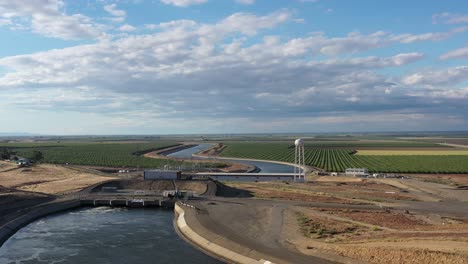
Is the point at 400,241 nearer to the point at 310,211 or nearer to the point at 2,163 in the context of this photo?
the point at 310,211

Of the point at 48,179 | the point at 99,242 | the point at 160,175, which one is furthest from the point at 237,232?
the point at 48,179

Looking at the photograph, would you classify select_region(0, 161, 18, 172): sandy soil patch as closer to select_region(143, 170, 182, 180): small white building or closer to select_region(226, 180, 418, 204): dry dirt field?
select_region(143, 170, 182, 180): small white building

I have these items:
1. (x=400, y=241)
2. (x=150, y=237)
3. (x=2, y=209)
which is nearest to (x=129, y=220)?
(x=150, y=237)

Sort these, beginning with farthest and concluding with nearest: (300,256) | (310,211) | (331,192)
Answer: (331,192), (310,211), (300,256)

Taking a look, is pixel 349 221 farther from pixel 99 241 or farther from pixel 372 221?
pixel 99 241

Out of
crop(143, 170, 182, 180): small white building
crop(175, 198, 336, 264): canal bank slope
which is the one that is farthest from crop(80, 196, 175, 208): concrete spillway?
crop(143, 170, 182, 180): small white building

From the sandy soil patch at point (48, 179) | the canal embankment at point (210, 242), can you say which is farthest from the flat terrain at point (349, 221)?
the sandy soil patch at point (48, 179)

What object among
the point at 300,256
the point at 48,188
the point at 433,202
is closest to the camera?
the point at 300,256
